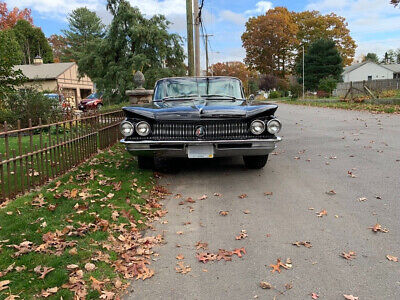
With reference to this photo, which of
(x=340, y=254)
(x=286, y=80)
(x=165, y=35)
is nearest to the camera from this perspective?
(x=340, y=254)

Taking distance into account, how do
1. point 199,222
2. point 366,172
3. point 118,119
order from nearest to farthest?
point 199,222 → point 366,172 → point 118,119

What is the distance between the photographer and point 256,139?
5.37m

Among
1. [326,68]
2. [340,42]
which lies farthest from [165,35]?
[340,42]

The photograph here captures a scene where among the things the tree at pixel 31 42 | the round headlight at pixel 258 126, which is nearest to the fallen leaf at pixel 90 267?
the round headlight at pixel 258 126

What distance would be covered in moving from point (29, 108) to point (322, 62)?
47546mm

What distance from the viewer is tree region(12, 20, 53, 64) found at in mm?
51406

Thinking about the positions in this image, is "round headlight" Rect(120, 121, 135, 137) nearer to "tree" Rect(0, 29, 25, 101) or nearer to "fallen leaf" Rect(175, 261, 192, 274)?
"fallen leaf" Rect(175, 261, 192, 274)

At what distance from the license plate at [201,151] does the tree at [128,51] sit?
18244 millimetres

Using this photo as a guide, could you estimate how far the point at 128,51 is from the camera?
23.9 metres

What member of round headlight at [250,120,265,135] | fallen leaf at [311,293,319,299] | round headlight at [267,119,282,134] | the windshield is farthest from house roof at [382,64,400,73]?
fallen leaf at [311,293,319,299]

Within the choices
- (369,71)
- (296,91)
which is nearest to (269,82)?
(296,91)

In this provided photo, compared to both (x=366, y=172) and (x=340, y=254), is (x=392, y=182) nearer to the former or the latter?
(x=366, y=172)

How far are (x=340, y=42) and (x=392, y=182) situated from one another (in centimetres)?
7068

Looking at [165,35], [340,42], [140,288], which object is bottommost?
[140,288]
